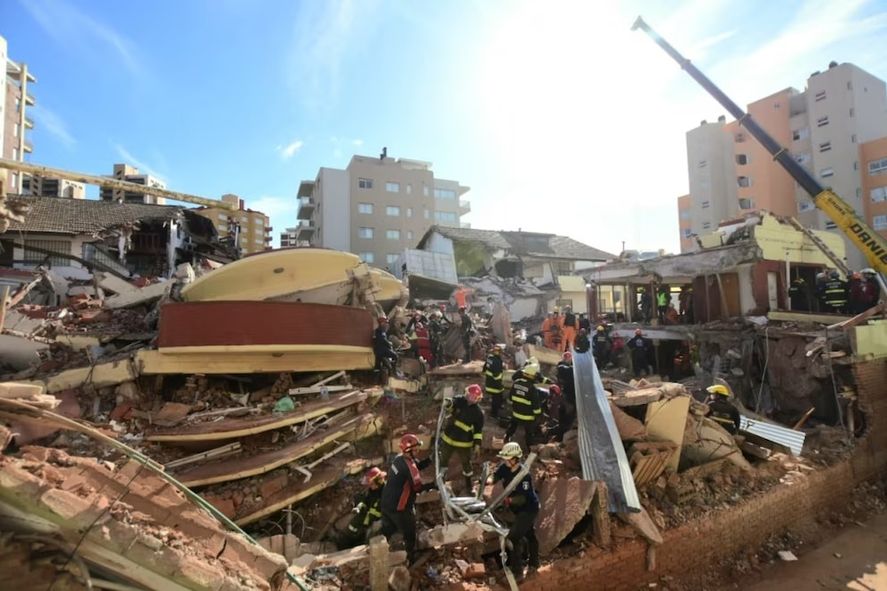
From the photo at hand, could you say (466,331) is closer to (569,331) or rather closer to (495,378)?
(569,331)

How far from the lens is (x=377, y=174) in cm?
4100

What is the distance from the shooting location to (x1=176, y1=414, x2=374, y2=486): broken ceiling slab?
6727 mm

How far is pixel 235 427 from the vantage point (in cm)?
736

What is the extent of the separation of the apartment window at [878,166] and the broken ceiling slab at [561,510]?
3764 cm

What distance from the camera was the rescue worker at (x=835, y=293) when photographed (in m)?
12.7

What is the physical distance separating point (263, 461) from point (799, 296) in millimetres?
16556

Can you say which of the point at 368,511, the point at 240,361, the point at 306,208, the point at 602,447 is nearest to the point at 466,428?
the point at 368,511

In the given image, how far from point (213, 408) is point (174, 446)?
86cm

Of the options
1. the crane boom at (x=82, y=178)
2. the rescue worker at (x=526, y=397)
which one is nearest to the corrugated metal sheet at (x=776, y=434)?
the rescue worker at (x=526, y=397)

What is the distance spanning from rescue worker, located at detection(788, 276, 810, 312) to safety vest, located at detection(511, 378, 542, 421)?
1229cm

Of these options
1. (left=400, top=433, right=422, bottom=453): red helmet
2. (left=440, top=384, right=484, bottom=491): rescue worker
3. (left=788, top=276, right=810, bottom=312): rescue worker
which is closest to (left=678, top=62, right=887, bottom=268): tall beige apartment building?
(left=788, top=276, right=810, bottom=312): rescue worker

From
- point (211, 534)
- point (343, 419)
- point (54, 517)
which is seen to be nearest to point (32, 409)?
point (54, 517)

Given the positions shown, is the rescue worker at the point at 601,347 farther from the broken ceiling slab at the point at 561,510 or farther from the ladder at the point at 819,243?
the broken ceiling slab at the point at 561,510

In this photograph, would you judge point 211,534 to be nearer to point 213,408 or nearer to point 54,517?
point 54,517
